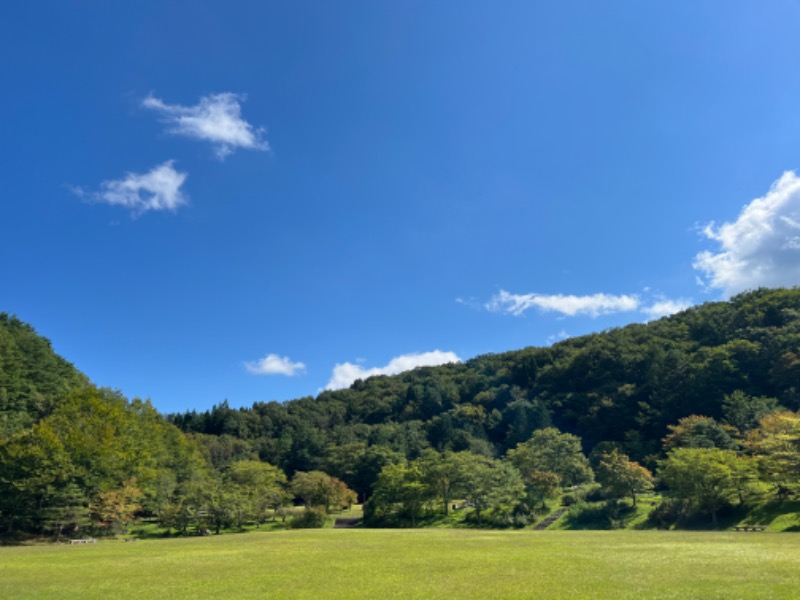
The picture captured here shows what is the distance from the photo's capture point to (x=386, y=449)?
265 feet

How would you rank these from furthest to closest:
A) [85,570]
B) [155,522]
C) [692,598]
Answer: [155,522], [85,570], [692,598]

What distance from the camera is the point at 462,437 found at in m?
93.9

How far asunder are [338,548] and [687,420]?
175 feet

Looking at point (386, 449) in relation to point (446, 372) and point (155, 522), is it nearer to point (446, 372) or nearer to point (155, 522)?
point (155, 522)

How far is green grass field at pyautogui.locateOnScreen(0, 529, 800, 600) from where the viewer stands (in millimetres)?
13867

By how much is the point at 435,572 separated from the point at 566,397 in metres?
92.9

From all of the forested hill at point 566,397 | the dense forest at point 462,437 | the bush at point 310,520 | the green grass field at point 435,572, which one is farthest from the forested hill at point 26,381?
the forested hill at point 566,397

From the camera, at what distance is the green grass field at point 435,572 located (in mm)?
13867

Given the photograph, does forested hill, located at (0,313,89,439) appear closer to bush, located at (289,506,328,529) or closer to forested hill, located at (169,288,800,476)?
bush, located at (289,506,328,529)

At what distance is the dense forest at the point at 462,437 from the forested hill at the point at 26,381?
30 centimetres

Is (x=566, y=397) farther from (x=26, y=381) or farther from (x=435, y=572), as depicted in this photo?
(x=435, y=572)

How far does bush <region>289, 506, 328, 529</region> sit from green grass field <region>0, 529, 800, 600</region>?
29.2m

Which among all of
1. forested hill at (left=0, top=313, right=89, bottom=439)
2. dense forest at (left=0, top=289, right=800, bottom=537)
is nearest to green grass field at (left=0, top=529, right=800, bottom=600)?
dense forest at (left=0, top=289, right=800, bottom=537)

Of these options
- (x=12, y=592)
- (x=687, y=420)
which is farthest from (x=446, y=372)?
(x=12, y=592)
